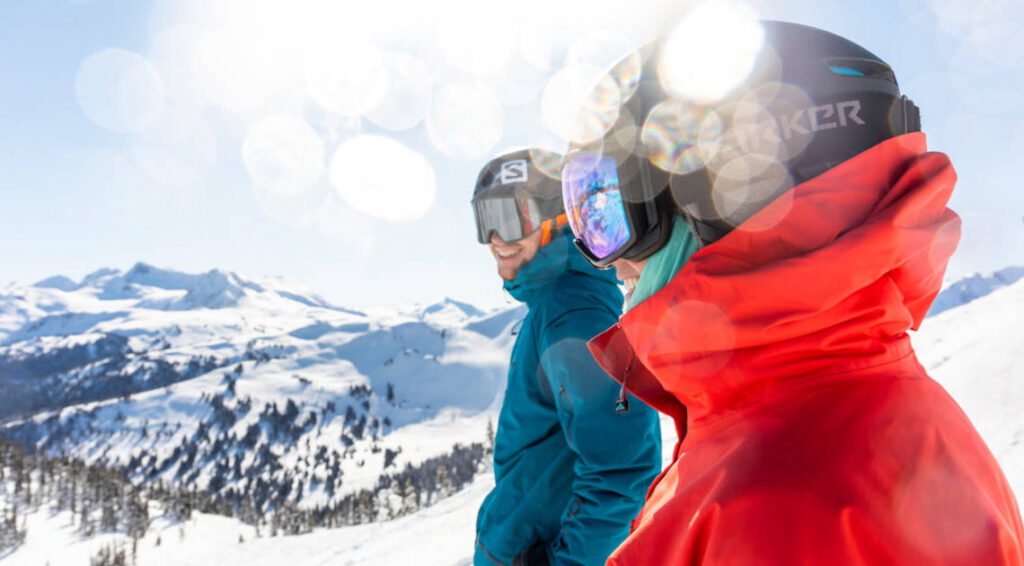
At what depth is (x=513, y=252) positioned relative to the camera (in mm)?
3264

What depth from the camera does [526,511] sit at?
254 centimetres

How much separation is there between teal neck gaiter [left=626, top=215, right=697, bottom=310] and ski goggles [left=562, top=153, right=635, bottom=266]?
0.30 feet

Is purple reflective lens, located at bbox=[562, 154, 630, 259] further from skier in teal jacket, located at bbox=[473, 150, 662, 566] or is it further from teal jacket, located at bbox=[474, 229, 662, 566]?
teal jacket, located at bbox=[474, 229, 662, 566]

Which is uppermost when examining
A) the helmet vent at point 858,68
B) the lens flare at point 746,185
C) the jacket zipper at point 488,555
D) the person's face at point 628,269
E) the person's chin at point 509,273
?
the helmet vent at point 858,68

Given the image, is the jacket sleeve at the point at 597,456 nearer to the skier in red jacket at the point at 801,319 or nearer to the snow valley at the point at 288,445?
the snow valley at the point at 288,445

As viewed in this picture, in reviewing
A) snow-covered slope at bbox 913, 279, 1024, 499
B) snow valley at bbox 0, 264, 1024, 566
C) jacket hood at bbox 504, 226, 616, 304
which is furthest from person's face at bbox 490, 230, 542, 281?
snow-covered slope at bbox 913, 279, 1024, 499

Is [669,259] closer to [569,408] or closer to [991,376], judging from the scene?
[569,408]

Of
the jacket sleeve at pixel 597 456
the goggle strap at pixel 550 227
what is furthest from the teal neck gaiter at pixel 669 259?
the goggle strap at pixel 550 227

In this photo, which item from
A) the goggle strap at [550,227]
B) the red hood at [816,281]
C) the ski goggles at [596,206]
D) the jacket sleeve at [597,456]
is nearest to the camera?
the red hood at [816,281]

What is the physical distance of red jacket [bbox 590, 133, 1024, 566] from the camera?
2.46 ft

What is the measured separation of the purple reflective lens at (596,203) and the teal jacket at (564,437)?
76 cm

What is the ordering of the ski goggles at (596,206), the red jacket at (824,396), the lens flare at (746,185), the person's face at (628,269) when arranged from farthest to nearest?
the person's face at (628,269), the ski goggles at (596,206), the lens flare at (746,185), the red jacket at (824,396)

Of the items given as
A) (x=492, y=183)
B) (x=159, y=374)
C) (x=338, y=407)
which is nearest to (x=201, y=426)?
(x=338, y=407)

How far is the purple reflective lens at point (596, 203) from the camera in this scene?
1546 millimetres
